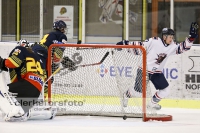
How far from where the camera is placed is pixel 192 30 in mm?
8617

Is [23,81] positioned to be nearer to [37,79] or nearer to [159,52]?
[37,79]

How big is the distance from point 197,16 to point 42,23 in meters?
2.40

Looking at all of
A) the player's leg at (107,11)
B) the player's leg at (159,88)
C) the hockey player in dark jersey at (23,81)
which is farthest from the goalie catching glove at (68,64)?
the player's leg at (107,11)

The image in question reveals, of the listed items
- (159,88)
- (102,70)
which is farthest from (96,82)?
(159,88)

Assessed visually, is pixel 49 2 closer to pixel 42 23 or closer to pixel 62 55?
pixel 42 23

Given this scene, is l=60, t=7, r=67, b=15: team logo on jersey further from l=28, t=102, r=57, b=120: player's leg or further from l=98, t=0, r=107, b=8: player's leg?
l=28, t=102, r=57, b=120: player's leg

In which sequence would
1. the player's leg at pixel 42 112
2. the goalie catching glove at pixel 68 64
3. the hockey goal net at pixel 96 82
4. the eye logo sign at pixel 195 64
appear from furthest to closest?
the eye logo sign at pixel 195 64
the goalie catching glove at pixel 68 64
the hockey goal net at pixel 96 82
the player's leg at pixel 42 112

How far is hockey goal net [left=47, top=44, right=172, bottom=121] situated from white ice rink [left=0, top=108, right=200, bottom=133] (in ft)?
0.80

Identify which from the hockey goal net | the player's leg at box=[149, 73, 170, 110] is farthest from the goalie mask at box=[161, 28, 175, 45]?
the hockey goal net

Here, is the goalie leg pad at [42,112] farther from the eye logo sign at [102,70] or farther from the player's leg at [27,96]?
the eye logo sign at [102,70]

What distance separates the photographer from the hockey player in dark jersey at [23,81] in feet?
24.8

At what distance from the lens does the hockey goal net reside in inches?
329

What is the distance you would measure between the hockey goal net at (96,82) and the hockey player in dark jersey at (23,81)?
65 cm

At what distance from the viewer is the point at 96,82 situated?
853cm
